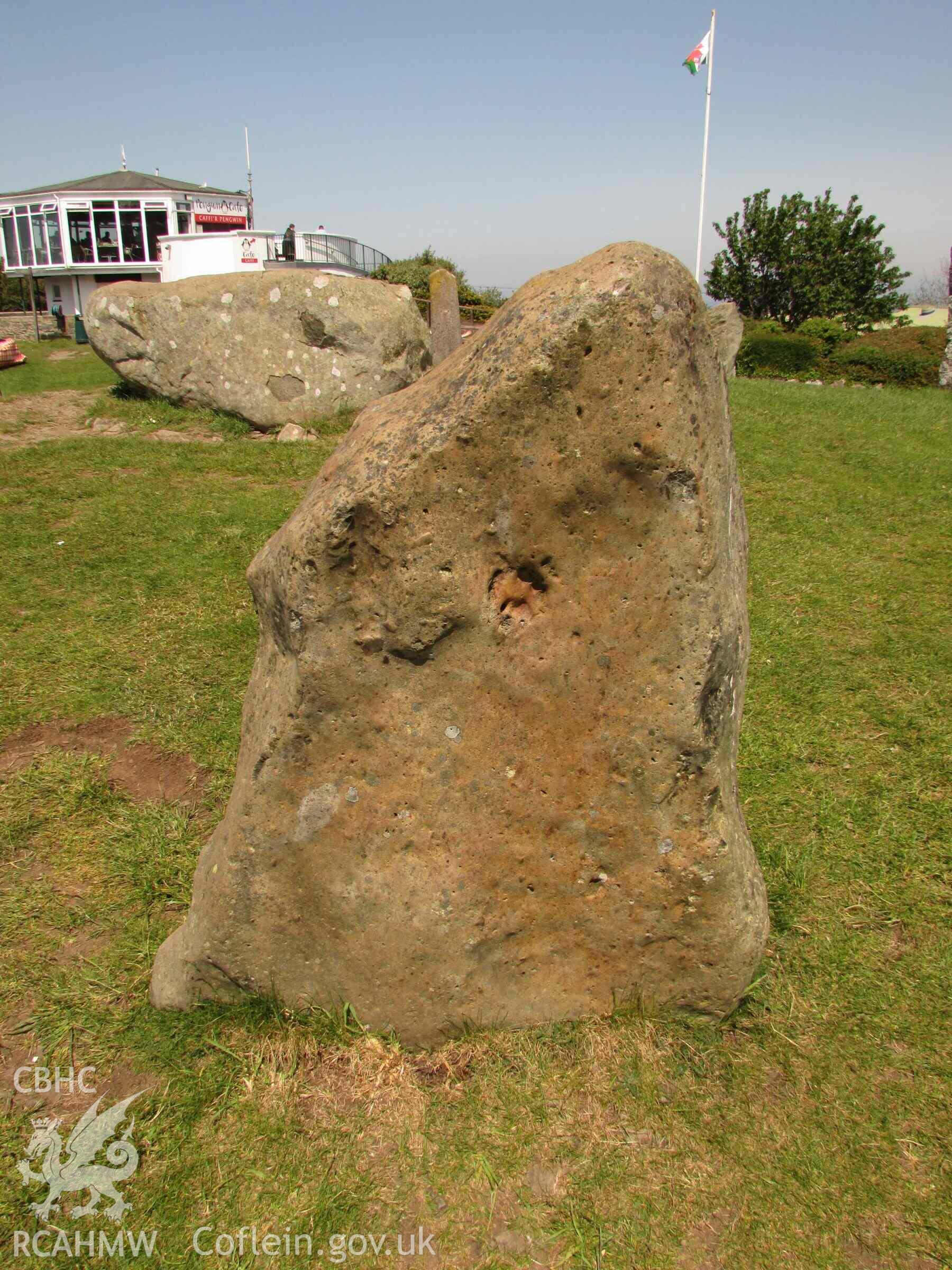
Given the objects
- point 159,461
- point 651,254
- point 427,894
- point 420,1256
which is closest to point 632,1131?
point 420,1256

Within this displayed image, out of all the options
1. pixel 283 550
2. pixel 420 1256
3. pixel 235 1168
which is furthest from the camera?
pixel 283 550

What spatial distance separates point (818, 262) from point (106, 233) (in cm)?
3165

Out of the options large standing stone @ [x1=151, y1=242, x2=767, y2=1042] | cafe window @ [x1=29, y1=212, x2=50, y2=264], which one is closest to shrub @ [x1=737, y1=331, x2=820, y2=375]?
large standing stone @ [x1=151, y1=242, x2=767, y2=1042]

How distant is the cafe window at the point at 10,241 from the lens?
141 ft

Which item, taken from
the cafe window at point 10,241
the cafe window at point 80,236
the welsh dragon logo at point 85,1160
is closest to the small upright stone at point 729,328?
the welsh dragon logo at point 85,1160

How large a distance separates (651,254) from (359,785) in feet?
5.44

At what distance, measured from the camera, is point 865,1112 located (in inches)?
103

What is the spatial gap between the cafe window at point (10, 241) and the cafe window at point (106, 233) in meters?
4.73

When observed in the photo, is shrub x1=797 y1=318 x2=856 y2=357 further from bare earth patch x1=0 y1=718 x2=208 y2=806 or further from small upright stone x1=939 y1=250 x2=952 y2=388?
bare earth patch x1=0 y1=718 x2=208 y2=806

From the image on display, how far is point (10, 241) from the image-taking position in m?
43.3

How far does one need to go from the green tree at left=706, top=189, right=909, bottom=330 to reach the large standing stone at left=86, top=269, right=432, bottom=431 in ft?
63.6

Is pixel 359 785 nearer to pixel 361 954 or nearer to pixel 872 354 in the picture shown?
pixel 361 954

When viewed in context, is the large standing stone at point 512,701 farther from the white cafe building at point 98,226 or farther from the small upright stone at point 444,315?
the white cafe building at point 98,226

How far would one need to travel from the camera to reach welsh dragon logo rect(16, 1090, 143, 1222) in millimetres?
2377
